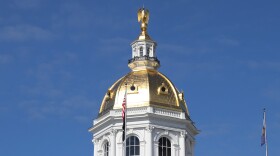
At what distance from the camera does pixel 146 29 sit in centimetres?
10844

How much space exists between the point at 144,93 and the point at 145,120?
11.3 feet

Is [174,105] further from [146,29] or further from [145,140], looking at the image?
[146,29]

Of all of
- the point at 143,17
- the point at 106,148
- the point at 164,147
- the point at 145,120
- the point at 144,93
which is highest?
the point at 143,17

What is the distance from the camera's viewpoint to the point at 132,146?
97.1 m

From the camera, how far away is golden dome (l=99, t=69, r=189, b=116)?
9881cm

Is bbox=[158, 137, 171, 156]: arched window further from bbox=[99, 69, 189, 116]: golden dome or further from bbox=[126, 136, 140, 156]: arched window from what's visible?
bbox=[99, 69, 189, 116]: golden dome

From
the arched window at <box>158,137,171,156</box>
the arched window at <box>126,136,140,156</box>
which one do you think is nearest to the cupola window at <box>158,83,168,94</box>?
the arched window at <box>158,137,171,156</box>

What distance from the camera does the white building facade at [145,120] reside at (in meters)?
97.0

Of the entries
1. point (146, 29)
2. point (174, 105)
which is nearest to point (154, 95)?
point (174, 105)

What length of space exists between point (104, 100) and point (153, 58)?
7.45m

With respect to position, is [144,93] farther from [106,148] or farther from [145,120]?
[106,148]

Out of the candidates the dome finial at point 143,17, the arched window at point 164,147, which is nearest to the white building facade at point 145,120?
the arched window at point 164,147

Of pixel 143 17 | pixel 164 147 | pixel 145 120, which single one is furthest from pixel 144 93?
pixel 143 17

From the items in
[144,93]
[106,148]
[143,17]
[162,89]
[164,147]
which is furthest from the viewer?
[143,17]
